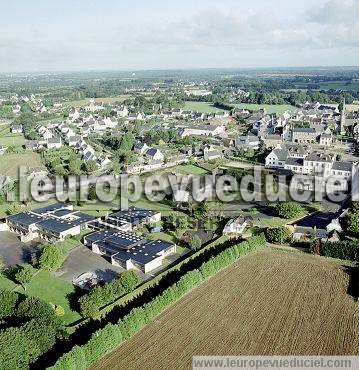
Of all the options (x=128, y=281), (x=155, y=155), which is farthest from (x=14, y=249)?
(x=155, y=155)

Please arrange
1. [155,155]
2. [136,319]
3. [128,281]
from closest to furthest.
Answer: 1. [136,319]
2. [128,281]
3. [155,155]

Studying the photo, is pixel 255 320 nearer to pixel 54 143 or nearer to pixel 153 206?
pixel 153 206

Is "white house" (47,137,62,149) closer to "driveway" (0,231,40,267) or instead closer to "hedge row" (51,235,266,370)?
"driveway" (0,231,40,267)

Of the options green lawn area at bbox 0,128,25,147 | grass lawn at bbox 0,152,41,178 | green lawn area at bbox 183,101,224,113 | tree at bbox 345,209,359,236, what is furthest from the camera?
green lawn area at bbox 183,101,224,113

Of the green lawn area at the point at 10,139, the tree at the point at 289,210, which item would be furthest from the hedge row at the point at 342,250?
the green lawn area at the point at 10,139

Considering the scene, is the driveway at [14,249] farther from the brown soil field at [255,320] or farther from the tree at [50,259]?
the brown soil field at [255,320]

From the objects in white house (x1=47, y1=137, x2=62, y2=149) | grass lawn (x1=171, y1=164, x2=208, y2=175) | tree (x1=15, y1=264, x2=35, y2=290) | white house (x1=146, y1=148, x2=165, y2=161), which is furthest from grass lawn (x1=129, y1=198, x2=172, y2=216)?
white house (x1=47, y1=137, x2=62, y2=149)

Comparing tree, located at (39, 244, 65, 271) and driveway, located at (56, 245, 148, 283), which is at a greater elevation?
tree, located at (39, 244, 65, 271)
